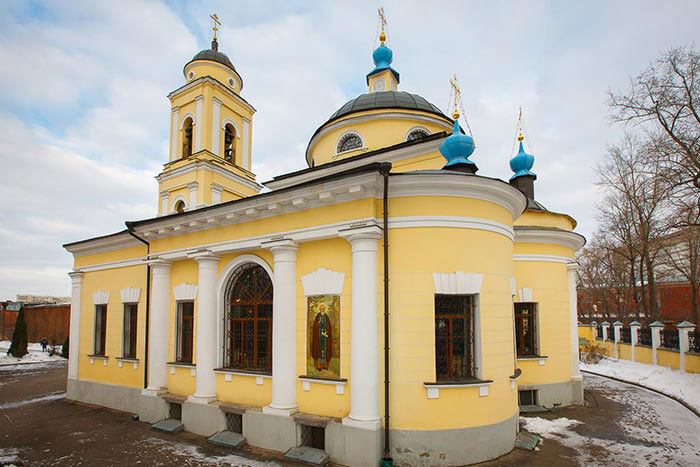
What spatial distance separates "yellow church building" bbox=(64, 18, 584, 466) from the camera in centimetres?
686

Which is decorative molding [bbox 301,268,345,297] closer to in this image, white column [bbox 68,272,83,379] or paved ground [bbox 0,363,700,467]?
paved ground [bbox 0,363,700,467]

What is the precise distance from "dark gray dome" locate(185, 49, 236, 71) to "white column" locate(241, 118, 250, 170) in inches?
97.4

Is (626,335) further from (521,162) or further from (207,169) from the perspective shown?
(207,169)

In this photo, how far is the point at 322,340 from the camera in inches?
300

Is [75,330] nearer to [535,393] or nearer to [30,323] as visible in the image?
[535,393]

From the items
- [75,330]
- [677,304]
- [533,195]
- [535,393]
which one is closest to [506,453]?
[535,393]

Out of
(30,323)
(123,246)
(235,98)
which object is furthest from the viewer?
(30,323)

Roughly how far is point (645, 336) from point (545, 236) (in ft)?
36.8

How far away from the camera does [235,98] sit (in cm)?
1712

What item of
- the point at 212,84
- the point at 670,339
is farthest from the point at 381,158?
the point at 670,339

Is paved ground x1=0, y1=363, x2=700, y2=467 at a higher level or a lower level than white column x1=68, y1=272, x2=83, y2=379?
lower

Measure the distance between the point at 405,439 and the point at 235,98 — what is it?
15.2 m

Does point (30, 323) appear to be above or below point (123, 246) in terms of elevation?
below

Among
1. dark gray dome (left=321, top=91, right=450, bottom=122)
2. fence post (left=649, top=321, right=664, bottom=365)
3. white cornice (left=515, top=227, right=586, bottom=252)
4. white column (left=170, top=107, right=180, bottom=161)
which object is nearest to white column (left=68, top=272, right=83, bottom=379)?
→ white column (left=170, top=107, right=180, bottom=161)
